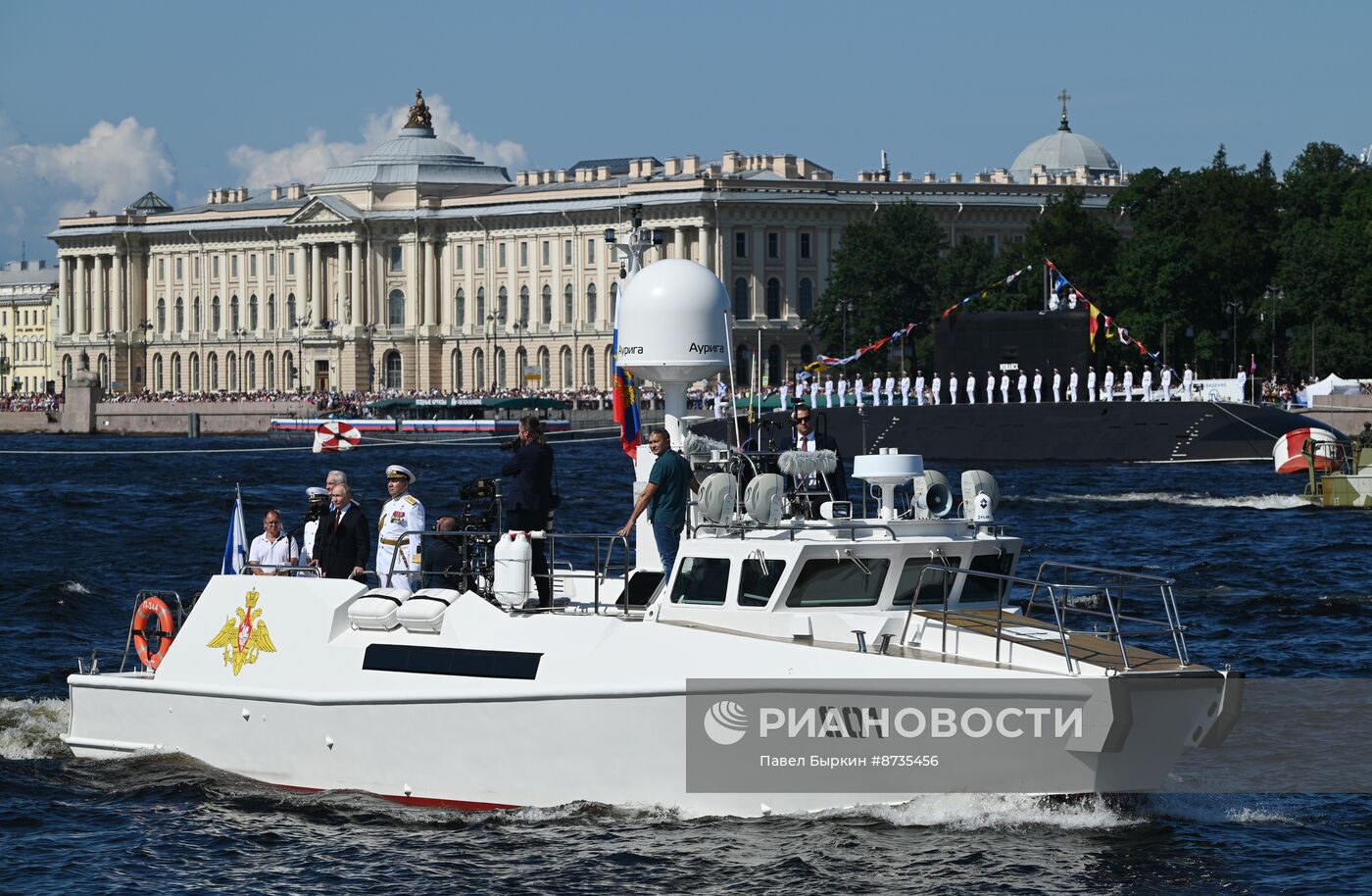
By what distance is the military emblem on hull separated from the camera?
18297 mm

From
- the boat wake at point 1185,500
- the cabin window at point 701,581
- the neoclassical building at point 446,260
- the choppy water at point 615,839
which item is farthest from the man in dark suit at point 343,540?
the neoclassical building at point 446,260

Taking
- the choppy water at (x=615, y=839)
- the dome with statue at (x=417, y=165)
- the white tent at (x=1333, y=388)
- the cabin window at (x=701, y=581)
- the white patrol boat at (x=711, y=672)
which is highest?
the dome with statue at (x=417, y=165)

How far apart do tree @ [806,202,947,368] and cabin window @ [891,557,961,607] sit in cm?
10747

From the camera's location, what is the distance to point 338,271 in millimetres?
165500

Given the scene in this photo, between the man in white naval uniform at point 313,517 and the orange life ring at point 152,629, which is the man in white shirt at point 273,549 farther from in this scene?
the orange life ring at point 152,629

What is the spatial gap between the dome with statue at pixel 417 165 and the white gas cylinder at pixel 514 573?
15124cm

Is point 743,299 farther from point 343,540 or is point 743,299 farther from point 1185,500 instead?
point 343,540

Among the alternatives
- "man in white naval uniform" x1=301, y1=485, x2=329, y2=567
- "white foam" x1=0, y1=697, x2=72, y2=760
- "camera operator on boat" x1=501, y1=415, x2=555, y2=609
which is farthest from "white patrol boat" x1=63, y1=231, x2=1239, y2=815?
"white foam" x1=0, y1=697, x2=72, y2=760

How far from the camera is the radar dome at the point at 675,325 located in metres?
18.8

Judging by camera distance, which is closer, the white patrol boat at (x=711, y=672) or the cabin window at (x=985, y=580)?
the white patrol boat at (x=711, y=672)

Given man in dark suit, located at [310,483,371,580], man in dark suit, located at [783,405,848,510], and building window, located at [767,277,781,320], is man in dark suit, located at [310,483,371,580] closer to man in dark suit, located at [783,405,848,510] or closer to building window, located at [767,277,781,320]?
man in dark suit, located at [783,405,848,510]

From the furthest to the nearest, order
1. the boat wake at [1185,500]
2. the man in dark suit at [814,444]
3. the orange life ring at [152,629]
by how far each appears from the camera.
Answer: the boat wake at [1185,500] → the orange life ring at [152,629] → the man in dark suit at [814,444]

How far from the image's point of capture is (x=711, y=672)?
51.9ft

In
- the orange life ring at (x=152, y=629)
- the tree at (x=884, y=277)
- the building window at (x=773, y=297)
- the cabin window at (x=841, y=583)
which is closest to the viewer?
the cabin window at (x=841, y=583)
